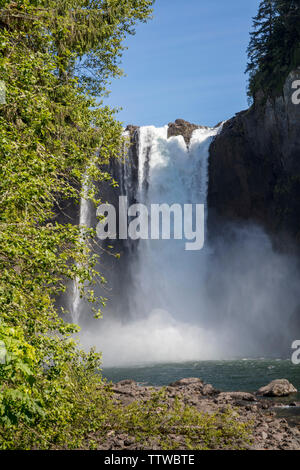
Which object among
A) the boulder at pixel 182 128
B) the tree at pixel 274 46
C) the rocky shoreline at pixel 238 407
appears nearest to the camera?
the rocky shoreline at pixel 238 407

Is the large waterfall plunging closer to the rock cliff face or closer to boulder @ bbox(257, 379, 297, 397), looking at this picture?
the rock cliff face

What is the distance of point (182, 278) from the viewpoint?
105ft

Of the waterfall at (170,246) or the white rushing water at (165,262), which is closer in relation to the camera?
the white rushing water at (165,262)

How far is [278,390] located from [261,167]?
1888 centimetres

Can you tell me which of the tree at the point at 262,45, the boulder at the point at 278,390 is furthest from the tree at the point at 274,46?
the boulder at the point at 278,390

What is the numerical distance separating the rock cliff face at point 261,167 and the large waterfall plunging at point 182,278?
118cm

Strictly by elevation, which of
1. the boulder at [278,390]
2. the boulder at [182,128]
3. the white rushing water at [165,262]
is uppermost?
the boulder at [182,128]

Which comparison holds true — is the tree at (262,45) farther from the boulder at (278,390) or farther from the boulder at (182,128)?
the boulder at (278,390)

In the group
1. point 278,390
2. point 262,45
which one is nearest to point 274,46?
point 262,45

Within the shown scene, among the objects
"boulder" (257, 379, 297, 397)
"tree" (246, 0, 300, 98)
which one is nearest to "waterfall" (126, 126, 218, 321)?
"tree" (246, 0, 300, 98)

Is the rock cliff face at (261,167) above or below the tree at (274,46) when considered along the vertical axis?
below

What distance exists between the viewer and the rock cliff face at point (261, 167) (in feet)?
87.0

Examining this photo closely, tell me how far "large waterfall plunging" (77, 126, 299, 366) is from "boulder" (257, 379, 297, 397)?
45.8 feet

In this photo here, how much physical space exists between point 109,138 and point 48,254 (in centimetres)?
829
